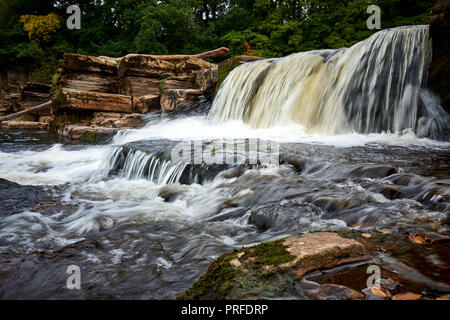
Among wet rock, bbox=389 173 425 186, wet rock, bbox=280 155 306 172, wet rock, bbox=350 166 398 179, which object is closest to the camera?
wet rock, bbox=389 173 425 186

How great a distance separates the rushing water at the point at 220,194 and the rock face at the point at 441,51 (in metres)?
0.25

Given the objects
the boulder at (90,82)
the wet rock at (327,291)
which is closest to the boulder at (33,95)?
the boulder at (90,82)

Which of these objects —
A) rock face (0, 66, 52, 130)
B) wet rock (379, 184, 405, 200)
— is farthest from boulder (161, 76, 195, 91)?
wet rock (379, 184, 405, 200)

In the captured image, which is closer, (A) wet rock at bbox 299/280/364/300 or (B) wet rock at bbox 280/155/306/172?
(A) wet rock at bbox 299/280/364/300

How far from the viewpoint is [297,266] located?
1510 millimetres

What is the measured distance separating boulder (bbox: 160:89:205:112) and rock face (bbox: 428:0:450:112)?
328 inches

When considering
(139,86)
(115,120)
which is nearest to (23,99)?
(139,86)

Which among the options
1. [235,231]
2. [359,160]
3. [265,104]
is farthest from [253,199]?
[265,104]

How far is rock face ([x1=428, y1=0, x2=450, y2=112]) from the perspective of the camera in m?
5.66

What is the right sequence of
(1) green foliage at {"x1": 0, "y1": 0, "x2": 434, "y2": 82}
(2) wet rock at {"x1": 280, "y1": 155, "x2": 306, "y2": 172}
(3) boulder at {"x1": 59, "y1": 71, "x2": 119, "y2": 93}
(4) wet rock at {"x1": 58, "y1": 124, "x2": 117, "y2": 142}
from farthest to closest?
(1) green foliage at {"x1": 0, "y1": 0, "x2": 434, "y2": 82} < (3) boulder at {"x1": 59, "y1": 71, "x2": 119, "y2": 93} < (4) wet rock at {"x1": 58, "y1": 124, "x2": 117, "y2": 142} < (2) wet rock at {"x1": 280, "y1": 155, "x2": 306, "y2": 172}

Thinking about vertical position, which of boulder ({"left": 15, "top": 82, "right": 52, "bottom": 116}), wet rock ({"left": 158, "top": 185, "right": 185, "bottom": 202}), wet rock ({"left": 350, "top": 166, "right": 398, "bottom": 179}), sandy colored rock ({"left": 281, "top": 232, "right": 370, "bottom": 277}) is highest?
boulder ({"left": 15, "top": 82, "right": 52, "bottom": 116})

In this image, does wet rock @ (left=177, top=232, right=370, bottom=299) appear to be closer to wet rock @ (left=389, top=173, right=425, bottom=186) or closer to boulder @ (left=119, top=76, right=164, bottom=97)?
wet rock @ (left=389, top=173, right=425, bottom=186)

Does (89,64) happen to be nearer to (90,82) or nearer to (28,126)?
(90,82)

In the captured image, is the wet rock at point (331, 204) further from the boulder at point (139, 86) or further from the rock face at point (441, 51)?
the boulder at point (139, 86)
